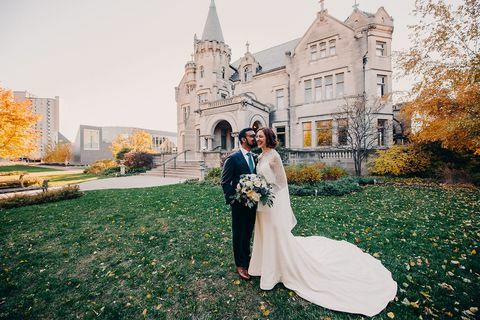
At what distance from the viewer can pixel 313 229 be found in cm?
493

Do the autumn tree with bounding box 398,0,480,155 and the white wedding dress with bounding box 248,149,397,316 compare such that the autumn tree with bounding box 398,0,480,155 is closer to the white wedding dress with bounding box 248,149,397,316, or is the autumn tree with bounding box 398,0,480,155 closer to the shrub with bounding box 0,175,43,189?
the white wedding dress with bounding box 248,149,397,316

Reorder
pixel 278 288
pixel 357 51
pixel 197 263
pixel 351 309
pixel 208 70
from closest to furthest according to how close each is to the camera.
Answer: pixel 351 309 → pixel 278 288 → pixel 197 263 → pixel 357 51 → pixel 208 70

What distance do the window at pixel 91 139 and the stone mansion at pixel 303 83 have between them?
3812 centimetres

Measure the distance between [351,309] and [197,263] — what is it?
2.48 metres

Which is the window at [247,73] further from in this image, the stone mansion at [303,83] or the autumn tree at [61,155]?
the autumn tree at [61,155]

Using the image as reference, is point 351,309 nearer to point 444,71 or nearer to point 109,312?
point 109,312

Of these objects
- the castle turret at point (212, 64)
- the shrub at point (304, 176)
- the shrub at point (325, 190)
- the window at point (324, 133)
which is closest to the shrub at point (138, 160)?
the castle turret at point (212, 64)

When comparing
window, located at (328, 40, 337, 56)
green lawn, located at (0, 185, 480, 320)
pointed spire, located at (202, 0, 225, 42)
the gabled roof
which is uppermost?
pointed spire, located at (202, 0, 225, 42)

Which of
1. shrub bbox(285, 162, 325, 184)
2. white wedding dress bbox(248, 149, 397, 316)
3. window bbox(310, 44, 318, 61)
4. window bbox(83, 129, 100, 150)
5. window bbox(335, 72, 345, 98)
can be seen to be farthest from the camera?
window bbox(83, 129, 100, 150)

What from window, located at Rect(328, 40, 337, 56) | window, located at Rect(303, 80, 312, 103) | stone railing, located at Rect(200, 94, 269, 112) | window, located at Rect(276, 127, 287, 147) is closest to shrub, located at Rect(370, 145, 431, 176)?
window, located at Rect(303, 80, 312, 103)

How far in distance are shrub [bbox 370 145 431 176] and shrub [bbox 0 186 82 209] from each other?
57.9ft

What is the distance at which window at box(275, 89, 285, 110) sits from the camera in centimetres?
2054

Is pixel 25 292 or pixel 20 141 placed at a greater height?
pixel 20 141

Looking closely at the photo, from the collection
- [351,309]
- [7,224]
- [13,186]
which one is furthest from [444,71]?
[13,186]
